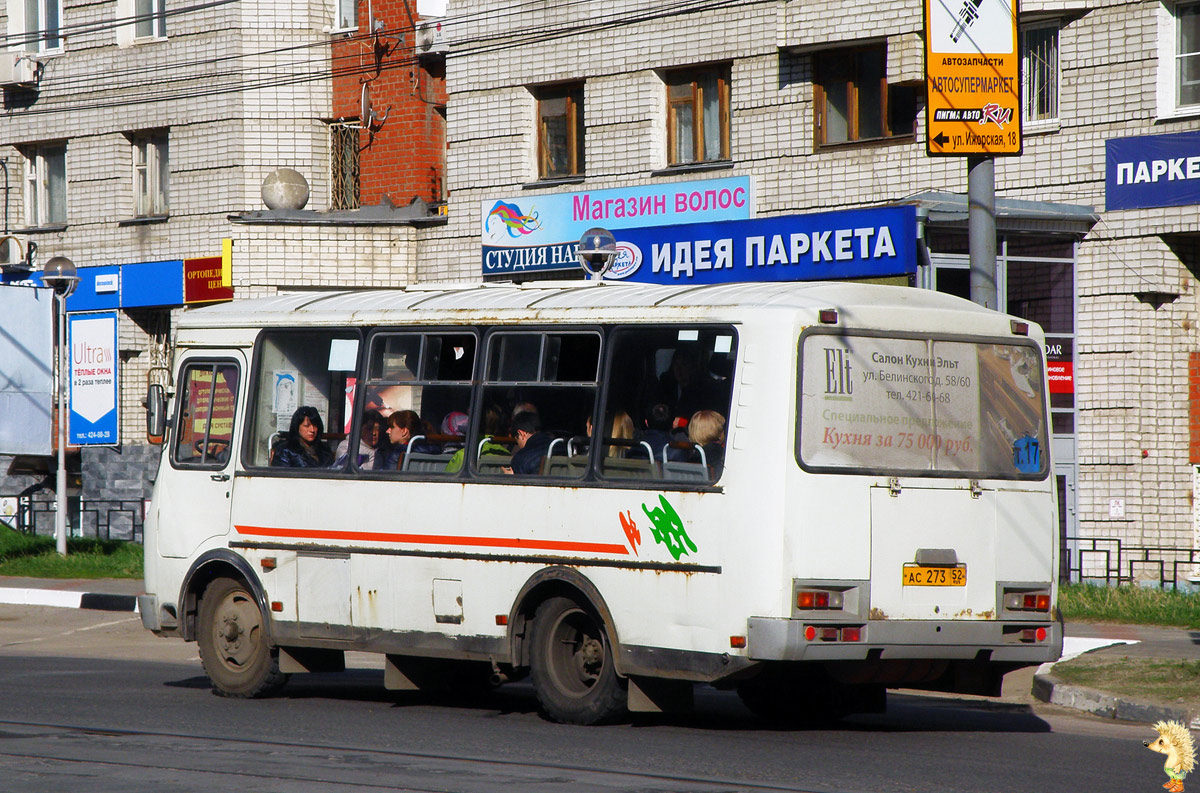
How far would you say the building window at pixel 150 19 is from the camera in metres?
27.8

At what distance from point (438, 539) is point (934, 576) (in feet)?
9.87

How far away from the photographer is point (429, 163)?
26.0 metres

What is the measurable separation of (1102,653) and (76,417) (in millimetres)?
15959

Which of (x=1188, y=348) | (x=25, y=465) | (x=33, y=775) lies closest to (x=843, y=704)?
(x=33, y=775)

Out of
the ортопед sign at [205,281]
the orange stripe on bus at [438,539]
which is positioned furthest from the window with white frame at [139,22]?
the orange stripe on bus at [438,539]

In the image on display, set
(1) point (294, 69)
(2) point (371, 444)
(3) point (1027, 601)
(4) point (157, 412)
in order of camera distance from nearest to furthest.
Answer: (3) point (1027, 601) → (2) point (371, 444) → (4) point (157, 412) → (1) point (294, 69)

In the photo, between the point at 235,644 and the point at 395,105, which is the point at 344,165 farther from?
the point at 235,644

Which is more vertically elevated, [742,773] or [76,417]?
[76,417]

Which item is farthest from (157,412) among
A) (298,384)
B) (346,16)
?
(346,16)

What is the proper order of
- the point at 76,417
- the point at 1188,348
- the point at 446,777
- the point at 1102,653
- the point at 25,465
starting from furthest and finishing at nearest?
the point at 25,465, the point at 76,417, the point at 1188,348, the point at 1102,653, the point at 446,777

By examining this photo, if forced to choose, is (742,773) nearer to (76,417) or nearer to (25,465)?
(76,417)

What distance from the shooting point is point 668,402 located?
33.3 ft

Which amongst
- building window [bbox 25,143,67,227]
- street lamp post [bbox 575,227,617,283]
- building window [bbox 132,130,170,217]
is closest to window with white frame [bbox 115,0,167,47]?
building window [bbox 132,130,170,217]

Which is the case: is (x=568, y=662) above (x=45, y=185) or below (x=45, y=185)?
below
